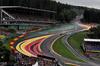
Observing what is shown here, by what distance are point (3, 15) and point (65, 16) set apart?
161 feet

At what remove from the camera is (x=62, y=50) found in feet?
136

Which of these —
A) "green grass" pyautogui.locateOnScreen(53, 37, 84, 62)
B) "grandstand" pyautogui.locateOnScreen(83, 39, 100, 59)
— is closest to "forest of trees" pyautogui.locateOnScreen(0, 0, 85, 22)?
"green grass" pyautogui.locateOnScreen(53, 37, 84, 62)

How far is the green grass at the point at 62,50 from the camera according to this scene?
36581mm

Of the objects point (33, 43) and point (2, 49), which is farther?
point (33, 43)

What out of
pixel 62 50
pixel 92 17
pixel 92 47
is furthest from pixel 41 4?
pixel 92 47

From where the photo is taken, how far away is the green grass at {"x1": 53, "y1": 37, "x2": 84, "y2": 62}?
120ft

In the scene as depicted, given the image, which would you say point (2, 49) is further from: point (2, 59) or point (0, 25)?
point (0, 25)

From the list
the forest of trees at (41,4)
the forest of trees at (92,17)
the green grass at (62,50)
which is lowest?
the green grass at (62,50)

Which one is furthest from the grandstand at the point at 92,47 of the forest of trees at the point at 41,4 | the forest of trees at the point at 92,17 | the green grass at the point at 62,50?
the forest of trees at the point at 92,17

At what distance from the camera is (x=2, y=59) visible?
21.5 metres

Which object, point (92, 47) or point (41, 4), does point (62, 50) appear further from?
point (41, 4)

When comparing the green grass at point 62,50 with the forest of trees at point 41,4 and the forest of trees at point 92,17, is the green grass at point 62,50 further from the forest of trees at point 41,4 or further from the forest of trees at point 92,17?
the forest of trees at point 92,17

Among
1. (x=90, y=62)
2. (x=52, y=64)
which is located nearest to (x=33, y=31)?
(x=90, y=62)

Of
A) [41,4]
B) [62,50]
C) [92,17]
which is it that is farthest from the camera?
[92,17]
